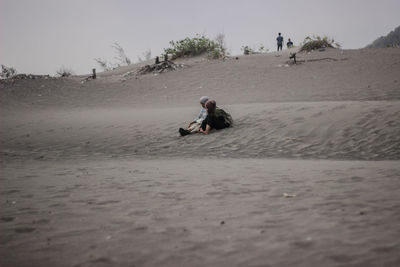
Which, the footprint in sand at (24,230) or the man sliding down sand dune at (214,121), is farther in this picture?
the man sliding down sand dune at (214,121)

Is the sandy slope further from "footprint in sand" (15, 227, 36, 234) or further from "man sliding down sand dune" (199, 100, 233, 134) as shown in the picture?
"man sliding down sand dune" (199, 100, 233, 134)

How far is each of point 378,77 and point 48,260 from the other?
14970mm

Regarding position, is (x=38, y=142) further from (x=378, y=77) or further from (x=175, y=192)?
(x=378, y=77)

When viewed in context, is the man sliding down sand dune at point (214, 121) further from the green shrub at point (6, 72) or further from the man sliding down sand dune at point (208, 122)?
the green shrub at point (6, 72)

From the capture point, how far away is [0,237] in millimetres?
2330

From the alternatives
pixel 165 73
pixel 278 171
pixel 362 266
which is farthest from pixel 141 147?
pixel 165 73

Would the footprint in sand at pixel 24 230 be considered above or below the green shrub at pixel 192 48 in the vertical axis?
below

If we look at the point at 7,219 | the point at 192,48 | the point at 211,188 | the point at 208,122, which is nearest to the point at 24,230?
the point at 7,219

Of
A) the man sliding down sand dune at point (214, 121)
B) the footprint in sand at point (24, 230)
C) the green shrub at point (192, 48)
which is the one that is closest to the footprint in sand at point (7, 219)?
the footprint in sand at point (24, 230)

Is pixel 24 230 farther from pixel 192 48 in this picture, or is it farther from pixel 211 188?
pixel 192 48

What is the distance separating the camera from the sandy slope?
196 centimetres

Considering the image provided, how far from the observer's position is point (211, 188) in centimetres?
355

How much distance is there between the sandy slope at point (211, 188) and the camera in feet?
6.45

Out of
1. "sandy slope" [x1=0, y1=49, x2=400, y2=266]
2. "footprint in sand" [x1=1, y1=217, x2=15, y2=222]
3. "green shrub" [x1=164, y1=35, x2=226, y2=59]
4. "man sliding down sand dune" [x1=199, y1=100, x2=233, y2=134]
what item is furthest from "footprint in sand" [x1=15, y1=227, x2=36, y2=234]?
"green shrub" [x1=164, y1=35, x2=226, y2=59]
